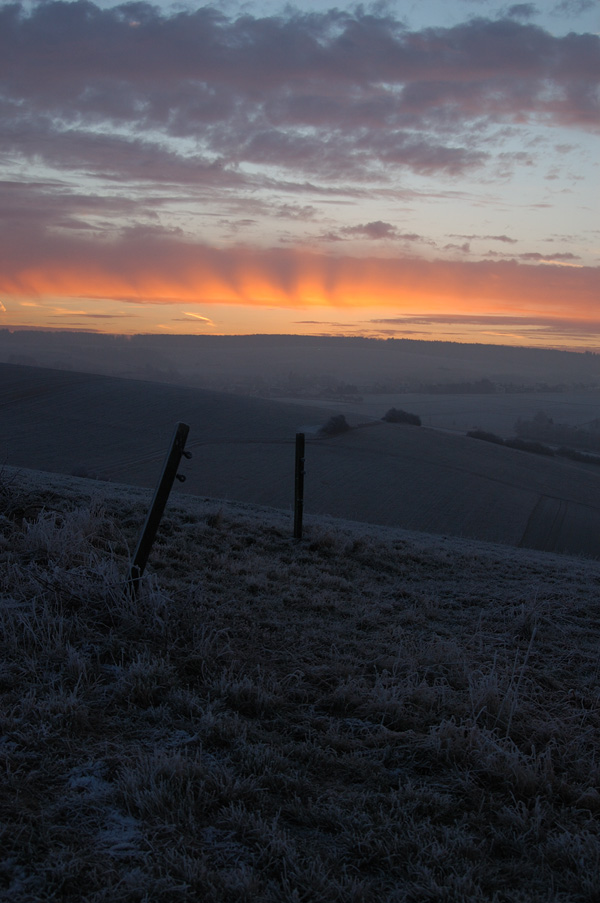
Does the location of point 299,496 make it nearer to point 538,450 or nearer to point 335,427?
point 335,427

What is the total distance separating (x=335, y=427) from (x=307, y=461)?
11.6m

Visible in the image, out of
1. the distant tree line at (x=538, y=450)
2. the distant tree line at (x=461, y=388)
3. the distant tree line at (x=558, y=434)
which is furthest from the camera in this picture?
the distant tree line at (x=461, y=388)

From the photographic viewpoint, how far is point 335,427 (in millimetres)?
50812

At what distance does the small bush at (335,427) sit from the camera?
49750mm

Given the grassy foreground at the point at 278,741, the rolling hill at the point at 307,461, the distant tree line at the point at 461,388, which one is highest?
the distant tree line at the point at 461,388

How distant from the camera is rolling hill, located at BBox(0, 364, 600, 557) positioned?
107ft

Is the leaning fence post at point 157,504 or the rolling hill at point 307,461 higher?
the leaning fence post at point 157,504

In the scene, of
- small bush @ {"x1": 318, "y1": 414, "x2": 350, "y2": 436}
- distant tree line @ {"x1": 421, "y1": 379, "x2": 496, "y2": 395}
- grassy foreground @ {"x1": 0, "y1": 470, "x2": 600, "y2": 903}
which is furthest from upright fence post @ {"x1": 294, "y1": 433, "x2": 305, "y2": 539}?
distant tree line @ {"x1": 421, "y1": 379, "x2": 496, "y2": 395}

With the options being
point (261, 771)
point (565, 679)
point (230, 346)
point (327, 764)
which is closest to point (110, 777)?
point (261, 771)

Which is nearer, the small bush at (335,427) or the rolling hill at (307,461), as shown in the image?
the rolling hill at (307,461)

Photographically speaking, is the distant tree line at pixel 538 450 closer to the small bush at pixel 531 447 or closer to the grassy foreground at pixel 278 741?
the small bush at pixel 531 447

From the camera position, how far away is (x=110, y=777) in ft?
10.2

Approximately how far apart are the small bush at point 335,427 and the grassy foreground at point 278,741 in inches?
1695

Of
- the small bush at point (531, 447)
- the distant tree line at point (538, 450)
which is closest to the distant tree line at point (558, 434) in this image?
the distant tree line at point (538, 450)
